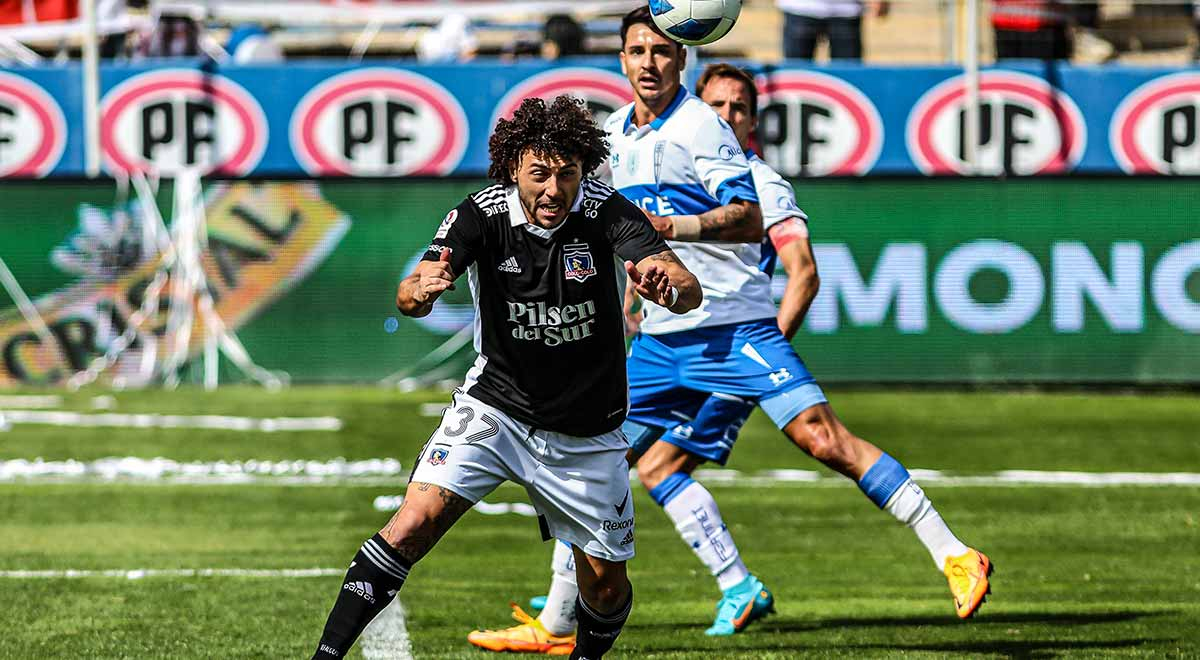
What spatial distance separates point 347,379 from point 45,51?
679 centimetres

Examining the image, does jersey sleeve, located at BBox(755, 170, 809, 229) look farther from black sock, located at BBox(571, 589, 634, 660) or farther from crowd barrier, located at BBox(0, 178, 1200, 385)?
crowd barrier, located at BBox(0, 178, 1200, 385)

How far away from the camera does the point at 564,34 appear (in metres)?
20.1

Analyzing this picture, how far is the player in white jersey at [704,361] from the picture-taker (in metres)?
7.78

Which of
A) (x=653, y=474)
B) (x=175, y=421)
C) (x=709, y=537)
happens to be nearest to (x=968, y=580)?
(x=709, y=537)

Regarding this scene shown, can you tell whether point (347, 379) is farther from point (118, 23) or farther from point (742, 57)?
point (742, 57)

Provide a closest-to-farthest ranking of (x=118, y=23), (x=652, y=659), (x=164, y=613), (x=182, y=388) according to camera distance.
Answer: (x=652, y=659)
(x=164, y=613)
(x=182, y=388)
(x=118, y=23)

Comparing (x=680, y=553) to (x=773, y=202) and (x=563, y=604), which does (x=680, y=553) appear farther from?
(x=563, y=604)

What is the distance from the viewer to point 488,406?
6355 millimetres

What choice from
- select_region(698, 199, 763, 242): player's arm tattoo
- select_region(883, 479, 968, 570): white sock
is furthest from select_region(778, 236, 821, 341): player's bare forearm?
select_region(883, 479, 968, 570): white sock

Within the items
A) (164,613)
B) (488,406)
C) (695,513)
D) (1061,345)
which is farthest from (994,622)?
(1061,345)

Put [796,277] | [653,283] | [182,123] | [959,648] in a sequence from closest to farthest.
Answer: [653,283] < [959,648] < [796,277] < [182,123]

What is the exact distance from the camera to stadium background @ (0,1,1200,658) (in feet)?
28.6

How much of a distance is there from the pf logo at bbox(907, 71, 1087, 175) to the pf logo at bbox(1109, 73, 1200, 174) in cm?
49

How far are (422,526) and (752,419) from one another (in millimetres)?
10100
